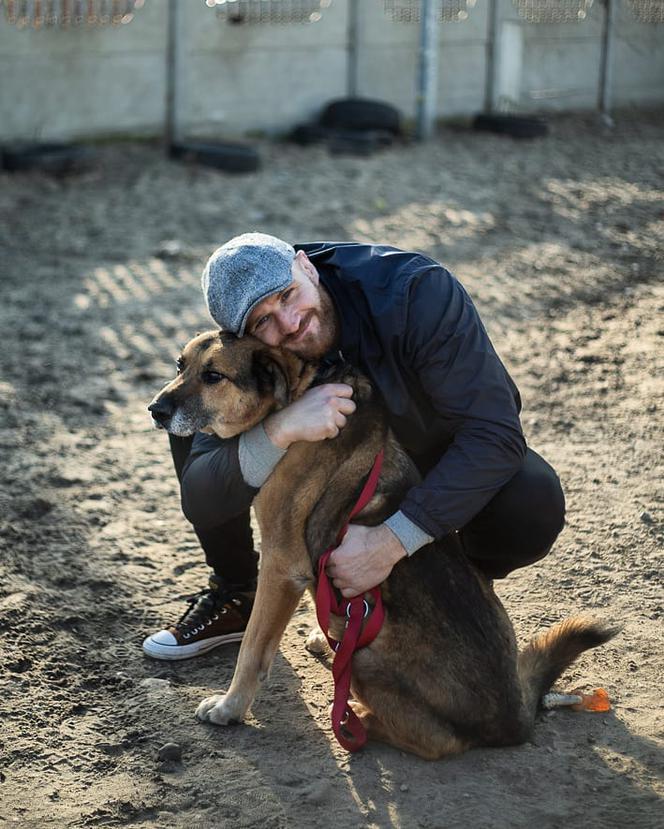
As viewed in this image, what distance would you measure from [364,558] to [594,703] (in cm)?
92

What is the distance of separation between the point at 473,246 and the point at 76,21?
462cm

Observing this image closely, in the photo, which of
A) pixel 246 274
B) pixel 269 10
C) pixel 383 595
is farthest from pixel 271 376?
pixel 269 10

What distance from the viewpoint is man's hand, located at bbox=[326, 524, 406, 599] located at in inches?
126

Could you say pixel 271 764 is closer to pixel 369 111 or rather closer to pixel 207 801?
pixel 207 801

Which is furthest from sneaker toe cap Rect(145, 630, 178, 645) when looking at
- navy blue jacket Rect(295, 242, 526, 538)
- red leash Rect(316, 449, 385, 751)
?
navy blue jacket Rect(295, 242, 526, 538)

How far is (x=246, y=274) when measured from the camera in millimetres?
3248

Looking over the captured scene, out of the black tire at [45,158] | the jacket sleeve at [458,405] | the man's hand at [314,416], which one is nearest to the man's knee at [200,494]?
the man's hand at [314,416]

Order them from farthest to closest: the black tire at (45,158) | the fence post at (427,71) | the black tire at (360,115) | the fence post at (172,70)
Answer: the fence post at (427,71)
the black tire at (360,115)
the fence post at (172,70)
the black tire at (45,158)

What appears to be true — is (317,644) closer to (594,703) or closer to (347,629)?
(347,629)

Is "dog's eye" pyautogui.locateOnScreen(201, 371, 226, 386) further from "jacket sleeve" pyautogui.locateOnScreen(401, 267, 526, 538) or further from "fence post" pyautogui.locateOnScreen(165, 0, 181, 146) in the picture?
"fence post" pyautogui.locateOnScreen(165, 0, 181, 146)

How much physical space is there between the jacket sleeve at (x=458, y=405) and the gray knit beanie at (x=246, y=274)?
1.33ft

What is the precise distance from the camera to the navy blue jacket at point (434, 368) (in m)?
3.25

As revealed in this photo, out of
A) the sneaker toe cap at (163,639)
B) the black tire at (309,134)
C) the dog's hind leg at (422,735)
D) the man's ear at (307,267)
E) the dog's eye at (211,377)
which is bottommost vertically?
the sneaker toe cap at (163,639)

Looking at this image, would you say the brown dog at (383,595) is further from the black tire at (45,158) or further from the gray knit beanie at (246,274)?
the black tire at (45,158)
